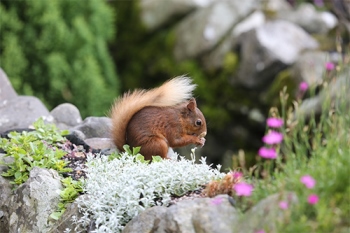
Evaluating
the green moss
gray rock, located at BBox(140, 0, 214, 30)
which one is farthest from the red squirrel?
gray rock, located at BBox(140, 0, 214, 30)

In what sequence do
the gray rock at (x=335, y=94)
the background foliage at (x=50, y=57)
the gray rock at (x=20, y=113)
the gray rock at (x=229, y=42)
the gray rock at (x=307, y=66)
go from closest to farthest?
1. the gray rock at (x=335, y=94)
2. the gray rock at (x=20, y=113)
3. the gray rock at (x=307, y=66)
4. the background foliage at (x=50, y=57)
5. the gray rock at (x=229, y=42)

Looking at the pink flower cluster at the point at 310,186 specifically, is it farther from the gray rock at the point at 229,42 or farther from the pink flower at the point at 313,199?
the gray rock at the point at 229,42

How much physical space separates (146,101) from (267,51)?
3.83 meters

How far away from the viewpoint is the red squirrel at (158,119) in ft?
15.9

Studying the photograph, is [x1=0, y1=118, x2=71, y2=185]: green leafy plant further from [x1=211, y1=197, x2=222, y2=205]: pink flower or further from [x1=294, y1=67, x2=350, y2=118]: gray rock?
[x1=294, y1=67, x2=350, y2=118]: gray rock

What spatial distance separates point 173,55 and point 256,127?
153 centimetres

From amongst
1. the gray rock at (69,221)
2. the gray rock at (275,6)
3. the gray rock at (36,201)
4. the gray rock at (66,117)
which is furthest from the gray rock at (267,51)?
the gray rock at (69,221)

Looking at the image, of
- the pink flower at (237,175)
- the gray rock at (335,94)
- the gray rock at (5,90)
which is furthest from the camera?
the gray rock at (5,90)

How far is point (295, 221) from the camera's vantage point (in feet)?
9.83

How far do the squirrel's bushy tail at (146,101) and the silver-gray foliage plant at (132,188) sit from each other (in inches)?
24.9

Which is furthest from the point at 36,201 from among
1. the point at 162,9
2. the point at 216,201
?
the point at 162,9

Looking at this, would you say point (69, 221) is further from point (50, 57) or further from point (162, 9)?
point (162, 9)

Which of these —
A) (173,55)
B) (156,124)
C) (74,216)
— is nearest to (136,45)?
(173,55)

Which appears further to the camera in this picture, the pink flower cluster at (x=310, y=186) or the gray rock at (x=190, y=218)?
the gray rock at (x=190, y=218)
